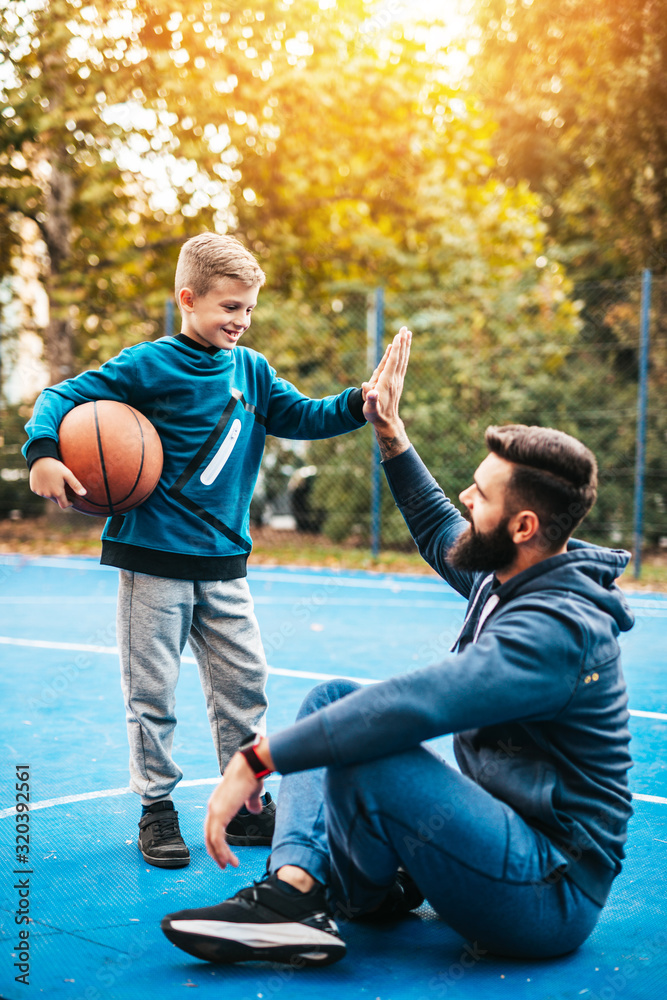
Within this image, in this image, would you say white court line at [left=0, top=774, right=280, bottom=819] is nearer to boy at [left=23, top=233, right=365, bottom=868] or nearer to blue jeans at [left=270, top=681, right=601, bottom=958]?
boy at [left=23, top=233, right=365, bottom=868]

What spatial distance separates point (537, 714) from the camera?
5.93 ft

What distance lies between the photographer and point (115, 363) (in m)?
2.80

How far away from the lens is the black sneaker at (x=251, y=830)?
2830 mm

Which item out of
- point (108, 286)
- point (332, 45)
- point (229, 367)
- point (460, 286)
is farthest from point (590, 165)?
point (229, 367)

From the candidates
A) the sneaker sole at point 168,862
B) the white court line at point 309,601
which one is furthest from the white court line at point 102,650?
the sneaker sole at point 168,862

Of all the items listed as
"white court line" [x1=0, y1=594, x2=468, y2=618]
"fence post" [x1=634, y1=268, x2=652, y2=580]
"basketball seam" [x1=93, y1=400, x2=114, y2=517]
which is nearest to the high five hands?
"basketball seam" [x1=93, y1=400, x2=114, y2=517]

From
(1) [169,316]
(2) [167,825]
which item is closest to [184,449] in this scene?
(2) [167,825]

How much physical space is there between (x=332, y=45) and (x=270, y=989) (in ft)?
39.0

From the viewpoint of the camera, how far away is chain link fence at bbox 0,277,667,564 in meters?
9.61

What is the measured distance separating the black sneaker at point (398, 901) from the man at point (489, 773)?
0.36ft

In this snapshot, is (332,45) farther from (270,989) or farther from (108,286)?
(270,989)

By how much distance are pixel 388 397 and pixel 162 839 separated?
1.45 meters

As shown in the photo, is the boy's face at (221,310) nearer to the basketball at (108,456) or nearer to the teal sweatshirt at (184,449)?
the teal sweatshirt at (184,449)

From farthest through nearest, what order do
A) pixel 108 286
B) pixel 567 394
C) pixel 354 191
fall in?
pixel 354 191
pixel 108 286
pixel 567 394
